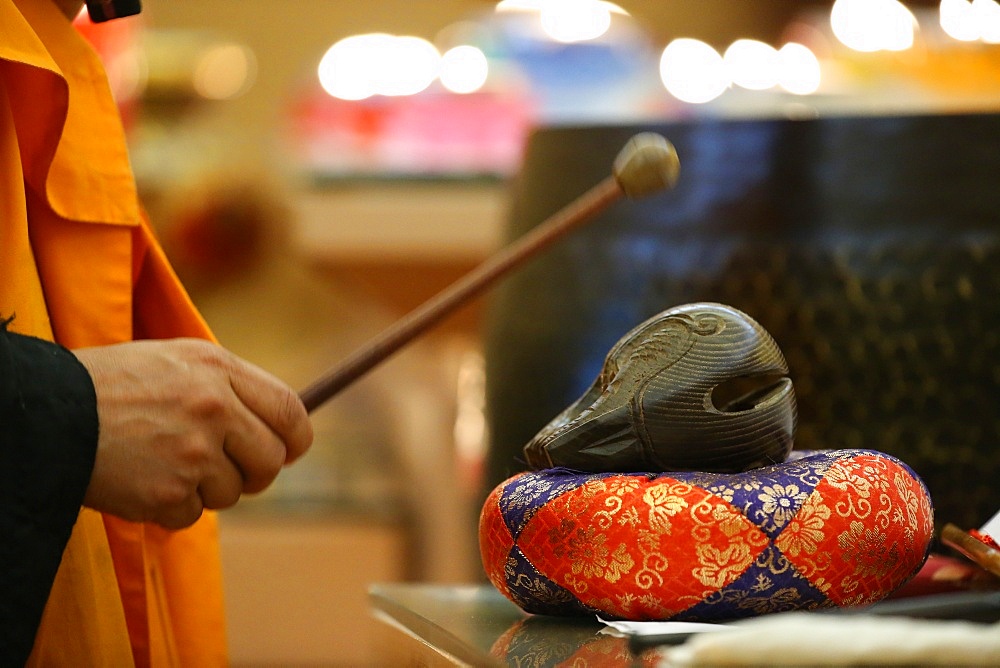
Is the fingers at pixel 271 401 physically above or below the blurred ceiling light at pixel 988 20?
below

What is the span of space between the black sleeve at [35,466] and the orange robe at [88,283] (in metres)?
0.10

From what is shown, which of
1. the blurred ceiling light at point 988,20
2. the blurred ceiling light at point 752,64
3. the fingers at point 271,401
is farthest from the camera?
the blurred ceiling light at point 752,64

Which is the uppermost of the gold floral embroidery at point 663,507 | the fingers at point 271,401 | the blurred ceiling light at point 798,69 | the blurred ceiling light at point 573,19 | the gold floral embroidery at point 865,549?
the blurred ceiling light at point 573,19

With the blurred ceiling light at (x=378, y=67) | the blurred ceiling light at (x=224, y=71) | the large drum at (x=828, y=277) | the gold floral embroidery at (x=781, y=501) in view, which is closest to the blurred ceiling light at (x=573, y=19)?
the blurred ceiling light at (x=378, y=67)

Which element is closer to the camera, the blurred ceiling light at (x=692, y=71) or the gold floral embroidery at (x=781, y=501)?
the gold floral embroidery at (x=781, y=501)

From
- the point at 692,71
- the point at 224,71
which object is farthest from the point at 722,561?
the point at 224,71

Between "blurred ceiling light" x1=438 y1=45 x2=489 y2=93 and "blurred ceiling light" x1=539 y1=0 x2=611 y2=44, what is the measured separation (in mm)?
149

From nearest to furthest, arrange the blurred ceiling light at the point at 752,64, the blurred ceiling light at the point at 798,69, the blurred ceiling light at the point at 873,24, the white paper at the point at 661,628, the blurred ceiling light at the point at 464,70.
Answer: the white paper at the point at 661,628
the blurred ceiling light at the point at 873,24
the blurred ceiling light at the point at 798,69
the blurred ceiling light at the point at 752,64
the blurred ceiling light at the point at 464,70

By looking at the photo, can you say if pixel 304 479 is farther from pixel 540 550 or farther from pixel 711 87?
pixel 540 550

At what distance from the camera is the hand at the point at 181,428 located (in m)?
0.54

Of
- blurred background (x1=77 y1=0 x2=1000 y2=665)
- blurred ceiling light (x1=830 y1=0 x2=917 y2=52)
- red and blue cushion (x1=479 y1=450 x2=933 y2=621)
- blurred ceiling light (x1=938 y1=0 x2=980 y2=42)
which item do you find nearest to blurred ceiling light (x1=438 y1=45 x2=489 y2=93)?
blurred background (x1=77 y1=0 x2=1000 y2=665)

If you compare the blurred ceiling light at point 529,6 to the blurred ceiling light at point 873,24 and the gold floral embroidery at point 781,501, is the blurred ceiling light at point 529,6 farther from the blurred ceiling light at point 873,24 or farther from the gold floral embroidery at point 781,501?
the gold floral embroidery at point 781,501

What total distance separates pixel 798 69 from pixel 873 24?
6.6 inches

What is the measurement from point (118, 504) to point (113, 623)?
0.40ft
